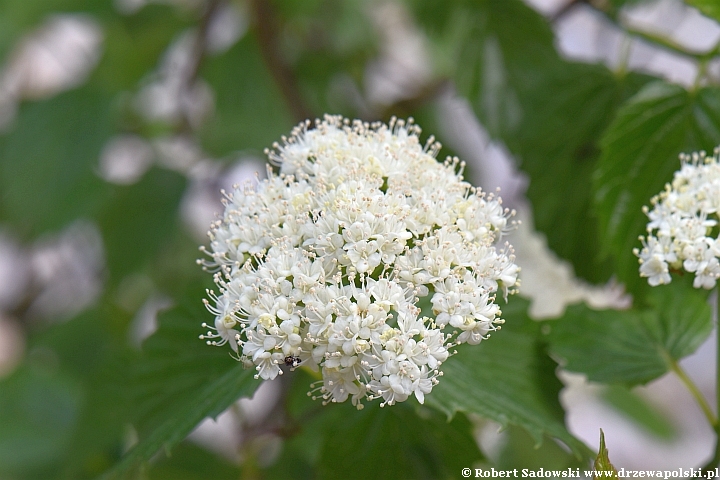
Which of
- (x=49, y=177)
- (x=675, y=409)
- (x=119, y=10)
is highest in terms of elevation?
(x=119, y=10)

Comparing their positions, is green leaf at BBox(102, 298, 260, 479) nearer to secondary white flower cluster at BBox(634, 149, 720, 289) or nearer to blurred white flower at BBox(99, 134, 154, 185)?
secondary white flower cluster at BBox(634, 149, 720, 289)

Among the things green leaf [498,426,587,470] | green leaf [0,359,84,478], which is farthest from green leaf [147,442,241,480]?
green leaf [498,426,587,470]

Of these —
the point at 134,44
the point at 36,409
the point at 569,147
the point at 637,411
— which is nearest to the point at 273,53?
the point at 134,44

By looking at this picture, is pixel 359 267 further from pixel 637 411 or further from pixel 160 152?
pixel 637 411

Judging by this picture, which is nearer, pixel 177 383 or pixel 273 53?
pixel 177 383

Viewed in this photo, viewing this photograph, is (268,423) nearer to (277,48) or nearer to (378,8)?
(277,48)

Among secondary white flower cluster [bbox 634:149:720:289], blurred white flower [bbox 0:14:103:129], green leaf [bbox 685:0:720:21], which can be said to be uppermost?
green leaf [bbox 685:0:720:21]

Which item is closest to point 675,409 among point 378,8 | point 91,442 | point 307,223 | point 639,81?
point 378,8
